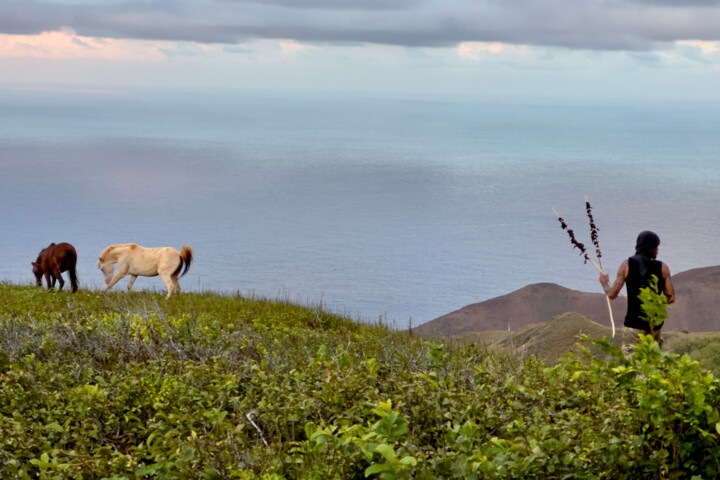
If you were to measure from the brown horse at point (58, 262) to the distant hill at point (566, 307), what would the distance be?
365 inches

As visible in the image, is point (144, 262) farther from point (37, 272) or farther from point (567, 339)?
point (567, 339)

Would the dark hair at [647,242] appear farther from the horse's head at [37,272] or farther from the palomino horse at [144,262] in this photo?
the horse's head at [37,272]

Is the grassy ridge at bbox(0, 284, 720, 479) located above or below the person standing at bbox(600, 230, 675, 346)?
below

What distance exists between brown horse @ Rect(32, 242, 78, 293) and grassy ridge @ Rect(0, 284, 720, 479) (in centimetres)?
1029

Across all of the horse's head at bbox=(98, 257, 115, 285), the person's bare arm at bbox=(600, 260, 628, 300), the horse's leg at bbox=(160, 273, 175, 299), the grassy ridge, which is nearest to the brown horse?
the horse's head at bbox=(98, 257, 115, 285)

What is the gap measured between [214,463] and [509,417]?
2.69 metres

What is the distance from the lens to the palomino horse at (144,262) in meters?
24.6

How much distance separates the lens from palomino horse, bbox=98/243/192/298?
2462cm

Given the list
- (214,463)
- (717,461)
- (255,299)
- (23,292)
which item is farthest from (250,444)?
(23,292)

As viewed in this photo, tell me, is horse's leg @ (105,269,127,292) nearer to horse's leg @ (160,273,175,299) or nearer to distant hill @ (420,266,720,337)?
horse's leg @ (160,273,175,299)

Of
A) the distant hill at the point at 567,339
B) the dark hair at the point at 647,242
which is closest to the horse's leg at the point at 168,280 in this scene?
the distant hill at the point at 567,339

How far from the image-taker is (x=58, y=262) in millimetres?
24469

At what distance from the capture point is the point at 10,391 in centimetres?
990

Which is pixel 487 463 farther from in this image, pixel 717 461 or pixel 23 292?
pixel 23 292
